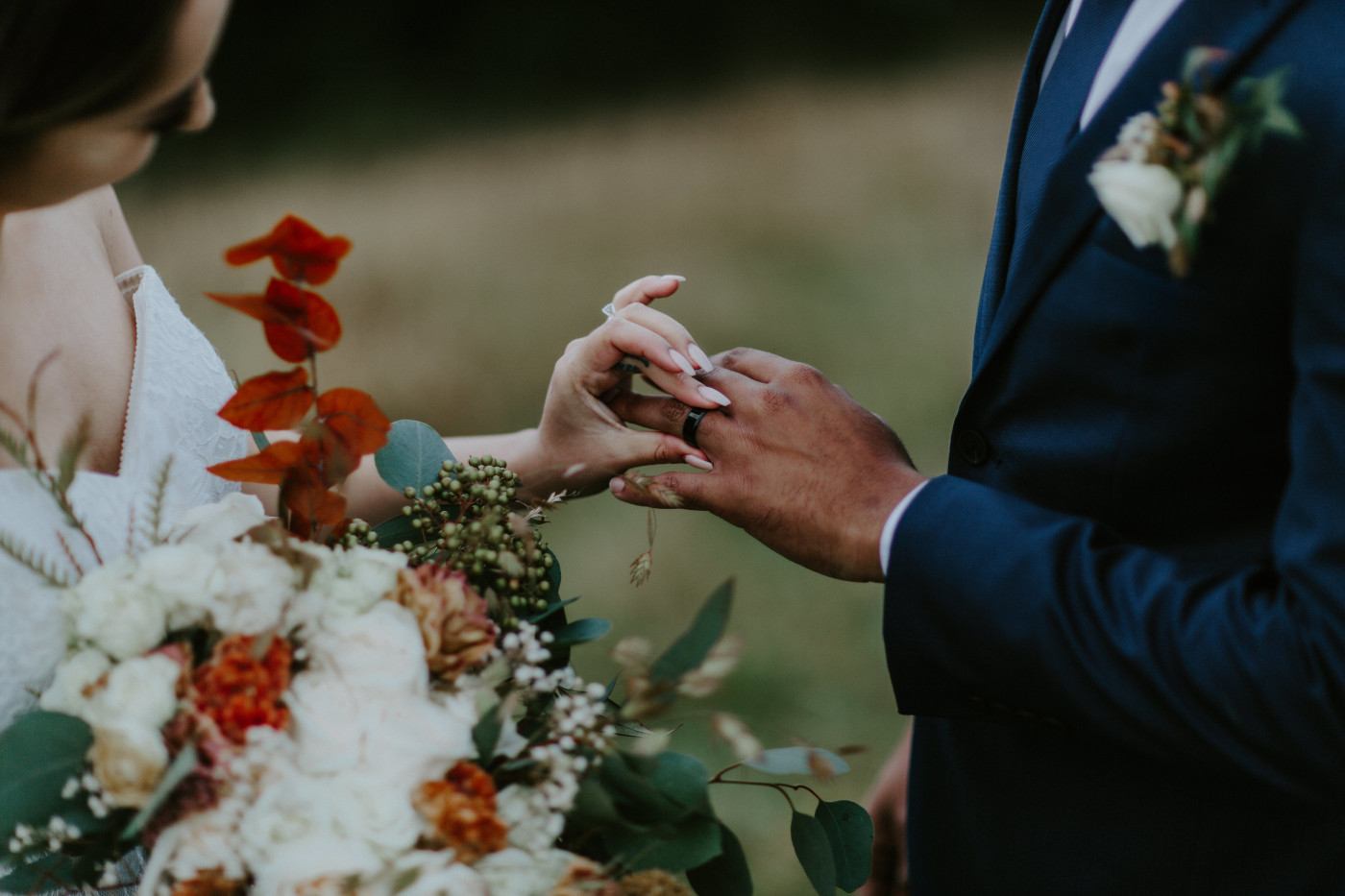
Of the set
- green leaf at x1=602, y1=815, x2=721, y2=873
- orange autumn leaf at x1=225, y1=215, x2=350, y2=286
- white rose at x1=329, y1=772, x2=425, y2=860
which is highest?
orange autumn leaf at x1=225, y1=215, x2=350, y2=286

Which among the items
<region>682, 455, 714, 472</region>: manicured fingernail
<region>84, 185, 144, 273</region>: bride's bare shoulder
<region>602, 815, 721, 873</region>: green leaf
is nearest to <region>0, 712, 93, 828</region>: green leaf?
<region>602, 815, 721, 873</region>: green leaf

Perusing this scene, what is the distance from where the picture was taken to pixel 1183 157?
813 millimetres

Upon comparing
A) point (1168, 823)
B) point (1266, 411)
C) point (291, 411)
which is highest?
point (1266, 411)

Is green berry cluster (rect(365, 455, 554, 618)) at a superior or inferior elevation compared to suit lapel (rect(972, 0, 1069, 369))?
inferior

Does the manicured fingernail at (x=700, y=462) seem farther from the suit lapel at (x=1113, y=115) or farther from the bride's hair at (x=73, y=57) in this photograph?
the bride's hair at (x=73, y=57)

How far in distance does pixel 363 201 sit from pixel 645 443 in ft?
22.8

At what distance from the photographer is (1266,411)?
96 centimetres

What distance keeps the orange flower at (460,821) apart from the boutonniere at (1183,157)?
69 centimetres

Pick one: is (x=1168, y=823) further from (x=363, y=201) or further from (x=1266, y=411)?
(x=363, y=201)

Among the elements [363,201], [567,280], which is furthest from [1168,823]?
[363,201]

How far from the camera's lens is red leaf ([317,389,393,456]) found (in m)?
0.86

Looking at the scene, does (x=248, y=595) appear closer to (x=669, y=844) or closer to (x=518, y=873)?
(x=518, y=873)

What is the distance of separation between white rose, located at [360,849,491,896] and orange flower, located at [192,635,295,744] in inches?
5.3

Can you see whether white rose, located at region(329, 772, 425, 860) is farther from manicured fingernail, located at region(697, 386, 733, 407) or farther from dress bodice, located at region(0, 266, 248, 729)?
manicured fingernail, located at region(697, 386, 733, 407)
